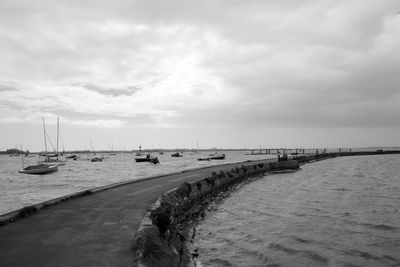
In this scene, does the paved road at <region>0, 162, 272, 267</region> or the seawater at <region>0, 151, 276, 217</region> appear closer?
the paved road at <region>0, 162, 272, 267</region>

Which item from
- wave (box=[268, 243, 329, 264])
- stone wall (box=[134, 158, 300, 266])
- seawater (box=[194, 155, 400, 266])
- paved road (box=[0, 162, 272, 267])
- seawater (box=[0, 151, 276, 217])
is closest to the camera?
paved road (box=[0, 162, 272, 267])

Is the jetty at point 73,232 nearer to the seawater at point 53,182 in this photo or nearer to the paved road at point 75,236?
the paved road at point 75,236

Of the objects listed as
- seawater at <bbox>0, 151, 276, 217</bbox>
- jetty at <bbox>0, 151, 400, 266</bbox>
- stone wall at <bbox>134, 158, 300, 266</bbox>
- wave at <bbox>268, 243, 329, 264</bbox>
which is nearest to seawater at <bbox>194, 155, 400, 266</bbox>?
wave at <bbox>268, 243, 329, 264</bbox>

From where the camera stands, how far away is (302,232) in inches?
526

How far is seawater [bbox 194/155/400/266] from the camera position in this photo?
10.3m

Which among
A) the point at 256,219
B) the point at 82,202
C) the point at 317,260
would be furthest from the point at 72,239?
the point at 256,219

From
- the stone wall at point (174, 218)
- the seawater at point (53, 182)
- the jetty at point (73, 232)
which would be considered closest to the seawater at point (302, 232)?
the stone wall at point (174, 218)

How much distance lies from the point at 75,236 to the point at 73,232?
48cm

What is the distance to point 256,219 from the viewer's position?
16.2 meters

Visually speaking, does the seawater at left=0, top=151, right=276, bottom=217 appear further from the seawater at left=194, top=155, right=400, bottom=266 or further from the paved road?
the seawater at left=194, top=155, right=400, bottom=266

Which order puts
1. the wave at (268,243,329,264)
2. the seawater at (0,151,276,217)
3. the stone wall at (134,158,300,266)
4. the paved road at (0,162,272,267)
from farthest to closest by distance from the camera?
the seawater at (0,151,276,217) < the wave at (268,243,329,264) < the stone wall at (134,158,300,266) < the paved road at (0,162,272,267)

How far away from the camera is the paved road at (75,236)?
689 centimetres

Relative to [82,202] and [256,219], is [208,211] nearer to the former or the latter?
[256,219]

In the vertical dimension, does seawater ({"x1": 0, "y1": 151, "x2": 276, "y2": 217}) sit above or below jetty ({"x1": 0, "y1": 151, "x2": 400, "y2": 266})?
below
